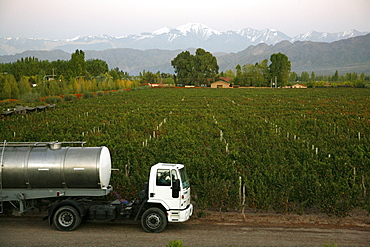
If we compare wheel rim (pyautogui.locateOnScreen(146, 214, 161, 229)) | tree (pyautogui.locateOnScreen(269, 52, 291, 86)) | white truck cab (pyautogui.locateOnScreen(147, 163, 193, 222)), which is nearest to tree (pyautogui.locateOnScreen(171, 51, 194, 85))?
tree (pyautogui.locateOnScreen(269, 52, 291, 86))

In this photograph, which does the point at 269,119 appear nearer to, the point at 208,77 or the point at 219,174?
the point at 219,174

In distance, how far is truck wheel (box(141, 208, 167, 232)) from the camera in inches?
421

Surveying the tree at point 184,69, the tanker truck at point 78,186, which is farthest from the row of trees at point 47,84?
the tanker truck at point 78,186

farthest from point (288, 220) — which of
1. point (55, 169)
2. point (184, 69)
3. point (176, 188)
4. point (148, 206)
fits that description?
point (184, 69)

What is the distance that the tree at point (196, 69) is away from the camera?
521 feet

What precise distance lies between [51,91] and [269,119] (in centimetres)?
4108

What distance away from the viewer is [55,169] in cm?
1088

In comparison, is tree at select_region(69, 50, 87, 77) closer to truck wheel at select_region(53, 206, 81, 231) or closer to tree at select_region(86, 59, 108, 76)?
tree at select_region(86, 59, 108, 76)

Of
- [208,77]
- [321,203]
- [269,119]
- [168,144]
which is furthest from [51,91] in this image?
[208,77]

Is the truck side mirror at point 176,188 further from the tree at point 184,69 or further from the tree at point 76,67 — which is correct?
the tree at point 184,69

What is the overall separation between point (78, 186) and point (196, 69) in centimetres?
15164

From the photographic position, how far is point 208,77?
161875 millimetres

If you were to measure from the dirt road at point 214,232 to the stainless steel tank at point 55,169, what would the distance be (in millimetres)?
1241

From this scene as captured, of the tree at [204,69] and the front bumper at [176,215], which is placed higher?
the tree at [204,69]
